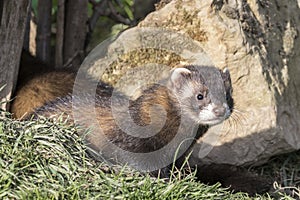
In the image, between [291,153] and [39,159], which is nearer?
[39,159]

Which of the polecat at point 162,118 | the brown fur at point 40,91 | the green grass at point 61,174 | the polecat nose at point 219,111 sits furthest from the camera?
the brown fur at point 40,91

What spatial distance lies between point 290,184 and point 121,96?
1453 mm

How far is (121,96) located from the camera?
210 inches

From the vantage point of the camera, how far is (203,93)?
15.5ft

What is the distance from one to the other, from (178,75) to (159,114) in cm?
29

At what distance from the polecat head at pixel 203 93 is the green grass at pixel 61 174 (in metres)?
0.62

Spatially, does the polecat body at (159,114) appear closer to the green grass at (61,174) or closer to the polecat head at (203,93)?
the polecat head at (203,93)

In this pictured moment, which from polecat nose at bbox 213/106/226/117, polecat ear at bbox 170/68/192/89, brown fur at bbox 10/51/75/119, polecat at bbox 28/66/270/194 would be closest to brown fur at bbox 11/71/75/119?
brown fur at bbox 10/51/75/119

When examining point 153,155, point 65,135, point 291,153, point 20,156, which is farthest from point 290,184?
point 20,156

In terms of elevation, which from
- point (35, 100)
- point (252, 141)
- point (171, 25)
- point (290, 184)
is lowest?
point (290, 184)

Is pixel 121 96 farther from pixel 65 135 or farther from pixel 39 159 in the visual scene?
pixel 39 159

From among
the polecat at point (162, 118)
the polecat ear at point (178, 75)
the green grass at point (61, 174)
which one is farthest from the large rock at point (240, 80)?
the green grass at point (61, 174)

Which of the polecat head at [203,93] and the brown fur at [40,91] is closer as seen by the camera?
the polecat head at [203,93]

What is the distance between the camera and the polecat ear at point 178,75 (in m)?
4.79
